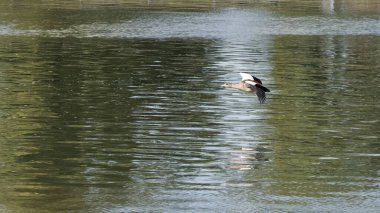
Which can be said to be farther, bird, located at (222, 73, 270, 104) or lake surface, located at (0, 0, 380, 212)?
bird, located at (222, 73, 270, 104)

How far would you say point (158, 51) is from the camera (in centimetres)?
4475

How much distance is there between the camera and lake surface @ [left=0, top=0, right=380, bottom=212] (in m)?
17.9

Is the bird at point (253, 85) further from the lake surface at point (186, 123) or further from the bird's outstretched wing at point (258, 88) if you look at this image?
the lake surface at point (186, 123)

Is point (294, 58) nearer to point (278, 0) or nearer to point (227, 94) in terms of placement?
point (227, 94)

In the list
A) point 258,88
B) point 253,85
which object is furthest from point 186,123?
point 258,88

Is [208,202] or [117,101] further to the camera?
[117,101]

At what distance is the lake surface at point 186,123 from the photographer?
17859 millimetres

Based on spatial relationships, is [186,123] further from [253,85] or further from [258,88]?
[258,88]

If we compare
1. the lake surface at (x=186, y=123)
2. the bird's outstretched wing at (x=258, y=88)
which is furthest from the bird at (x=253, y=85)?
the lake surface at (x=186, y=123)

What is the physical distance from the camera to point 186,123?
25.3m

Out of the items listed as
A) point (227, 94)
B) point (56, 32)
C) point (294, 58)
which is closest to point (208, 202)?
point (227, 94)

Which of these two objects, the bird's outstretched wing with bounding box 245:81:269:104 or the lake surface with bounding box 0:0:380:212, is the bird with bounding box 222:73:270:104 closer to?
the bird's outstretched wing with bounding box 245:81:269:104

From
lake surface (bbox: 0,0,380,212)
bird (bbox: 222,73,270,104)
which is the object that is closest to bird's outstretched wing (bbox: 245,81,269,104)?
bird (bbox: 222,73,270,104)

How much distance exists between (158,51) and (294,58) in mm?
5723
